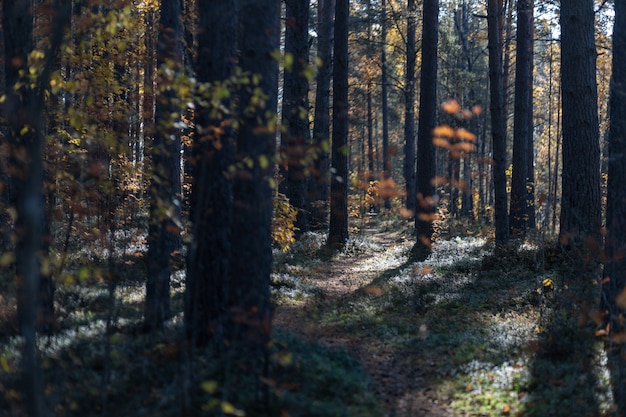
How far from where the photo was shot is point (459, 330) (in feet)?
33.2

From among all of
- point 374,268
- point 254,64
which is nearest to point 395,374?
point 254,64

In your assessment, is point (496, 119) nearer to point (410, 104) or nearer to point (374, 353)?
point (374, 353)

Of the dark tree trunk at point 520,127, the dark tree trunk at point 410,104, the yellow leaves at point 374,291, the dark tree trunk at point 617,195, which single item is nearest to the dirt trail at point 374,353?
the yellow leaves at point 374,291

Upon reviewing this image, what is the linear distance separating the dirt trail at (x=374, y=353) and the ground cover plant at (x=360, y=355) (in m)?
0.03

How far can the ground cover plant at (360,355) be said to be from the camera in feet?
19.3

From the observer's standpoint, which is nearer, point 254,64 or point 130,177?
point 254,64

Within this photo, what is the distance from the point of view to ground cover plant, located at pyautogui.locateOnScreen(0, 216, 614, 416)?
5.88 m

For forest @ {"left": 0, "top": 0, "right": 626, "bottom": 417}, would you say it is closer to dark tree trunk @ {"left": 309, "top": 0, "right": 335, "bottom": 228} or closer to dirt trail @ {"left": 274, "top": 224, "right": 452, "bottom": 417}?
dirt trail @ {"left": 274, "top": 224, "right": 452, "bottom": 417}

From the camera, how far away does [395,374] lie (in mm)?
8148

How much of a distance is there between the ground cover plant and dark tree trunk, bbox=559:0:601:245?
47.5 inches

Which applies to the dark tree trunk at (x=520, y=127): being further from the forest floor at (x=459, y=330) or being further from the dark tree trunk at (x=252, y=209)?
the dark tree trunk at (x=252, y=209)

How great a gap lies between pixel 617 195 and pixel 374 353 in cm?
396

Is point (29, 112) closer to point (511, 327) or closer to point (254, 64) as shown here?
point (254, 64)

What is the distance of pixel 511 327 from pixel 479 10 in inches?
1099
